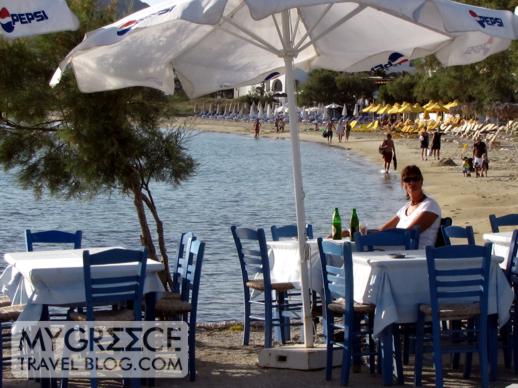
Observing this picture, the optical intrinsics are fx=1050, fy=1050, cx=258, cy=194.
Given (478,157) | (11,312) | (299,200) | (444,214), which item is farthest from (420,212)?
(478,157)

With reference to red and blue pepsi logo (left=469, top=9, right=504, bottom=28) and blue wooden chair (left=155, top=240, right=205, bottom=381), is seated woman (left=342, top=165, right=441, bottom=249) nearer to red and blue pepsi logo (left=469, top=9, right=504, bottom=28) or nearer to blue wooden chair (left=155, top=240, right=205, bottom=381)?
red and blue pepsi logo (left=469, top=9, right=504, bottom=28)

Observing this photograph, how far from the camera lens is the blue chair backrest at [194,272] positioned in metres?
7.96

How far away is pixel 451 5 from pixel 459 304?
6.94 ft

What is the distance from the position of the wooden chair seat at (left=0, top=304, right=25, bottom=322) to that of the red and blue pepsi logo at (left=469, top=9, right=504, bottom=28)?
389 centimetres

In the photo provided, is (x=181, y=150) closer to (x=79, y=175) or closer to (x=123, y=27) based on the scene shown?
(x=79, y=175)

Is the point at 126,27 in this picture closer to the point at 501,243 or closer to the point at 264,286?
the point at 264,286

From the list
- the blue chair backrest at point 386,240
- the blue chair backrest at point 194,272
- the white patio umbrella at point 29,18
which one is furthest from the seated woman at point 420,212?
the white patio umbrella at point 29,18

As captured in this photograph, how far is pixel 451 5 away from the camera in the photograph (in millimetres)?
7469

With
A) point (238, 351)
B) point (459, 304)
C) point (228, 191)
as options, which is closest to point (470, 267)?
point (459, 304)

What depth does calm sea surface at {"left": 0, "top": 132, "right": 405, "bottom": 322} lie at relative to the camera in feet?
57.3

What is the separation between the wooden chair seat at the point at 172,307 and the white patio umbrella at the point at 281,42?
3.05 feet

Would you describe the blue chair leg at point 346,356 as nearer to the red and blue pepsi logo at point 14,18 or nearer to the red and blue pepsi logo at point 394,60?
the red and blue pepsi logo at point 394,60

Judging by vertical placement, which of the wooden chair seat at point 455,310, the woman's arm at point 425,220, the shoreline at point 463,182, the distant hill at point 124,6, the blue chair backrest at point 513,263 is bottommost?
the shoreline at point 463,182

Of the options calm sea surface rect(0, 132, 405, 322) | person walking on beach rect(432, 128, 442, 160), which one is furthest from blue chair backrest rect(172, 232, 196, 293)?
person walking on beach rect(432, 128, 442, 160)
